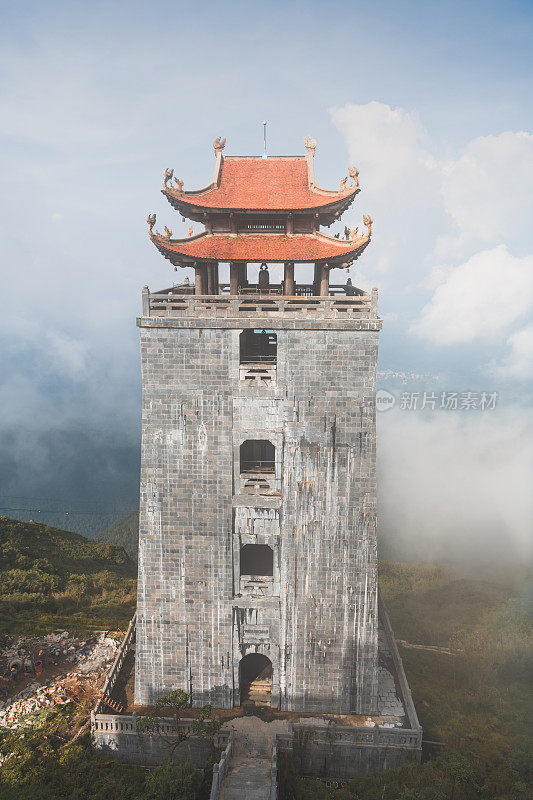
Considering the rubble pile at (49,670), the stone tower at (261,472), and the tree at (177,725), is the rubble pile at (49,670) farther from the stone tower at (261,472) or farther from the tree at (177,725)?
the tree at (177,725)

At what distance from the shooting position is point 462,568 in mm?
46219

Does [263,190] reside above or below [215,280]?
above

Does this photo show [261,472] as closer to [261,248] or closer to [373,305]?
[373,305]

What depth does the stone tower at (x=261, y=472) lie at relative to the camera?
1625cm

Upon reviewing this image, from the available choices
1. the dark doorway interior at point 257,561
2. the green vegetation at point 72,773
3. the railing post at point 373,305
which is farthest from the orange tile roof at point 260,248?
the green vegetation at point 72,773

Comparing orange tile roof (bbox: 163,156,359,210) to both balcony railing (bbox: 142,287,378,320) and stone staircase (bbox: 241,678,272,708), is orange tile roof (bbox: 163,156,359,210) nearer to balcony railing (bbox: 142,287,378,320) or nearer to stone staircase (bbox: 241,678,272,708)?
balcony railing (bbox: 142,287,378,320)

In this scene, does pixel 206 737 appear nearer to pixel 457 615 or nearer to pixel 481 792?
pixel 481 792

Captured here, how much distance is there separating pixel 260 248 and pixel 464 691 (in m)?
21.6

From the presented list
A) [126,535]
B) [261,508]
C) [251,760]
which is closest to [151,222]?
[261,508]

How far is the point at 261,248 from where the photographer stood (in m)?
17.2

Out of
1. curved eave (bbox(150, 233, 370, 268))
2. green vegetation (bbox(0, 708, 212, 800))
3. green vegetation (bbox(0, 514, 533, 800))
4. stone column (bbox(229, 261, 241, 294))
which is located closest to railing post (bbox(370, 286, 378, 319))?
curved eave (bbox(150, 233, 370, 268))

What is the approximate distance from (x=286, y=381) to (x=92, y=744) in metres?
14.1

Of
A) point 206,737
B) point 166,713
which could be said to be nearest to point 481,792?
point 206,737

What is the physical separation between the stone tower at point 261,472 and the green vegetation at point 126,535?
61.7 m
